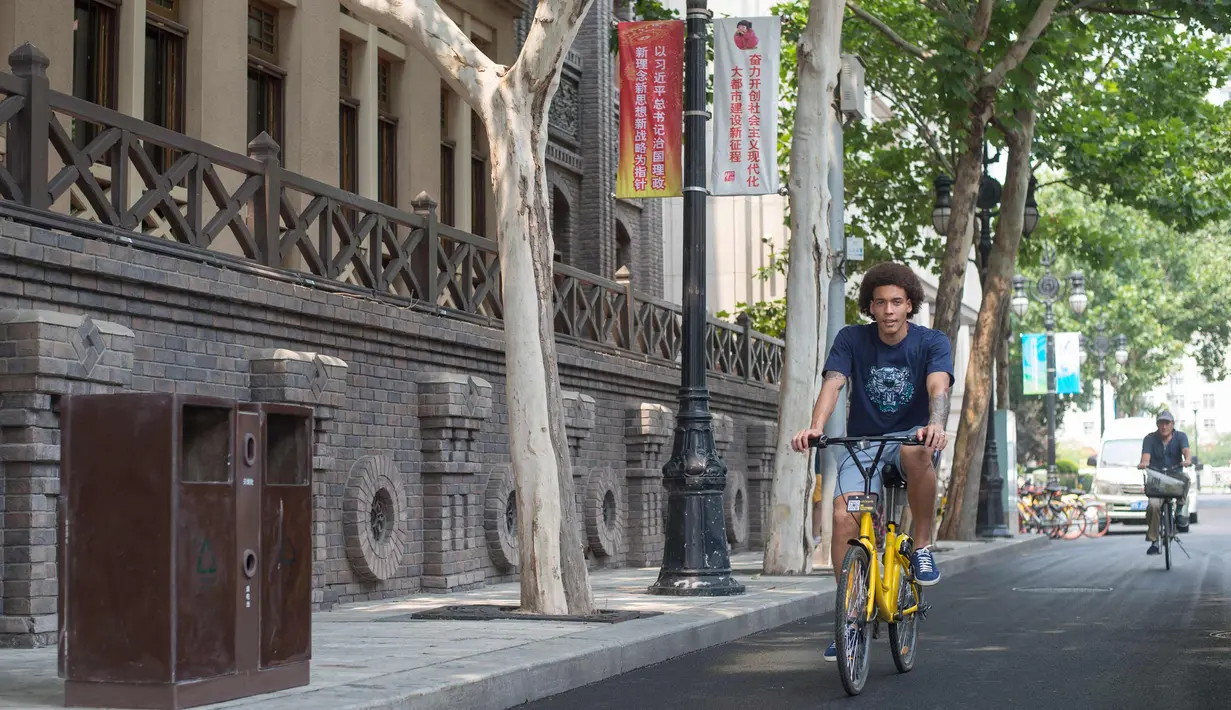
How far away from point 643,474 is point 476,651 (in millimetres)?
11044

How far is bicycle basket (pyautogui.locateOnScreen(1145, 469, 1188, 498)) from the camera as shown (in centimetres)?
1977

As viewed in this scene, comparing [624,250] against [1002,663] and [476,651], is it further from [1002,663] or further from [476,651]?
[476,651]

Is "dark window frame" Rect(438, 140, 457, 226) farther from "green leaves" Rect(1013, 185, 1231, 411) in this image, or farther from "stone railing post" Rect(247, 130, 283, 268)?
"green leaves" Rect(1013, 185, 1231, 411)

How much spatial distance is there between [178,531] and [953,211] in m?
19.3

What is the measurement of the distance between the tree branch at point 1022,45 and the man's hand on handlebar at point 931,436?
14635 mm

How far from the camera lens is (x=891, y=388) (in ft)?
27.5

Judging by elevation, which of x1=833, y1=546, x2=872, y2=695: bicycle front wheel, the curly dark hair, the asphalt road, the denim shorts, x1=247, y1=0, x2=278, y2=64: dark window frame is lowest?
the asphalt road

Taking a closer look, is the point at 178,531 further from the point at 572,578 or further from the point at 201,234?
the point at 201,234

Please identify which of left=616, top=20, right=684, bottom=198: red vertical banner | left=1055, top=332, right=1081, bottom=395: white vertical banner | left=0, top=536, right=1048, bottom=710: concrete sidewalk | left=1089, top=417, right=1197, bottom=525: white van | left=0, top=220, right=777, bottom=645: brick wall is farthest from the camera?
left=1055, top=332, right=1081, bottom=395: white vertical banner

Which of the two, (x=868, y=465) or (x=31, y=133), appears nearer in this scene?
(x=868, y=465)

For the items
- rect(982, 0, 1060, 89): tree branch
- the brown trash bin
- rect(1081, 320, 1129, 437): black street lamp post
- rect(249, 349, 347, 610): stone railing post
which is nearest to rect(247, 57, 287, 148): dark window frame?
rect(249, 349, 347, 610): stone railing post

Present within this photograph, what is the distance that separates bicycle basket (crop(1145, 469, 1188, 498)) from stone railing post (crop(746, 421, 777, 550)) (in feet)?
20.9

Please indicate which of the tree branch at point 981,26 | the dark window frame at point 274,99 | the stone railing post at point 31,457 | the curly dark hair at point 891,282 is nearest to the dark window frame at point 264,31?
the dark window frame at point 274,99

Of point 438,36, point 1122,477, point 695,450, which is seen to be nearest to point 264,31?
point 438,36
